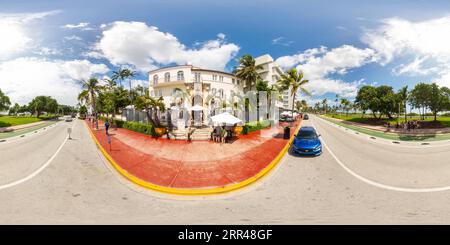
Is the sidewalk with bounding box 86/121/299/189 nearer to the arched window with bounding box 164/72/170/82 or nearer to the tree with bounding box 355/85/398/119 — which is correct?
the arched window with bounding box 164/72/170/82

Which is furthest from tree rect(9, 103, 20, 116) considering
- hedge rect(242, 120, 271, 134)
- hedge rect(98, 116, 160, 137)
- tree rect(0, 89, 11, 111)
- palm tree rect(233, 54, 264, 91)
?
hedge rect(242, 120, 271, 134)

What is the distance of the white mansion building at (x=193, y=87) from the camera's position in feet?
80.5

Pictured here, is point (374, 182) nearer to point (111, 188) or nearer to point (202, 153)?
point (202, 153)

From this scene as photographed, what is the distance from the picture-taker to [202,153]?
11047 mm

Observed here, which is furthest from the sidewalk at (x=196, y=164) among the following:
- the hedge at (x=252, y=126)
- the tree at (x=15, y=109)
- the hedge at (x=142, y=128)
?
the tree at (x=15, y=109)

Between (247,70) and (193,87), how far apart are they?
30.7 ft

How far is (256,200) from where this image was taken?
565 centimetres

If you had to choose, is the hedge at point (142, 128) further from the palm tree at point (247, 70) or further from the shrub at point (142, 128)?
the palm tree at point (247, 70)

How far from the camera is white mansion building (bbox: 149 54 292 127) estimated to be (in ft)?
80.5

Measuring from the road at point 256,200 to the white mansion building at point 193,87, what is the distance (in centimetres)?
1624

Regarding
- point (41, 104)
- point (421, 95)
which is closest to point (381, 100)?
point (421, 95)

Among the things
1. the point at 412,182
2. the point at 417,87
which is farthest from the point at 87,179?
the point at 417,87

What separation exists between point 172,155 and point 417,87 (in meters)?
37.8

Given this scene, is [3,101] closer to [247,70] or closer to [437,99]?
[247,70]
